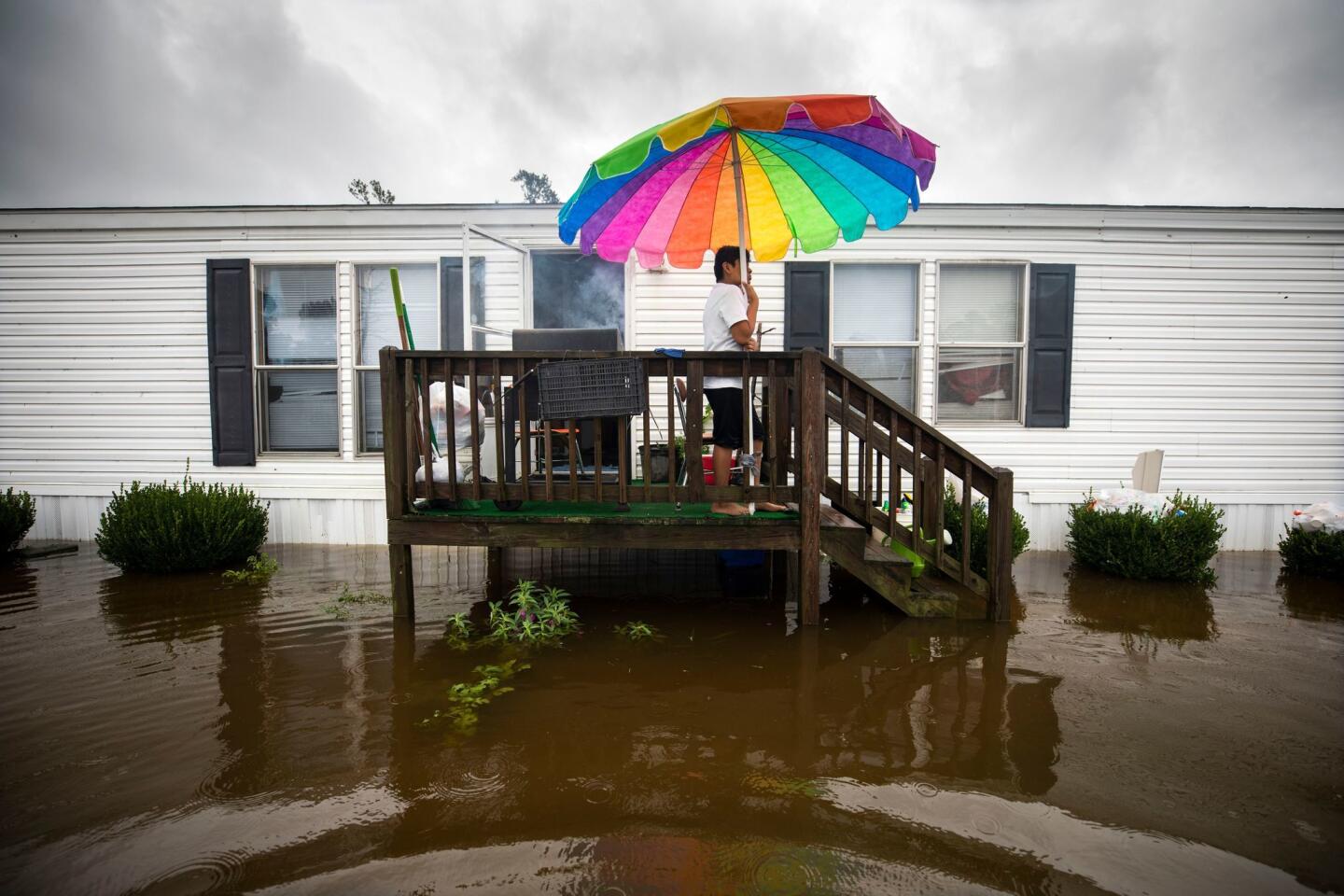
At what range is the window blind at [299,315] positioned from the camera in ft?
21.4

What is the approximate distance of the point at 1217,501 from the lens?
6355 millimetres

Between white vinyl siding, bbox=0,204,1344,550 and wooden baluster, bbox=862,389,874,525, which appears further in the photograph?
white vinyl siding, bbox=0,204,1344,550

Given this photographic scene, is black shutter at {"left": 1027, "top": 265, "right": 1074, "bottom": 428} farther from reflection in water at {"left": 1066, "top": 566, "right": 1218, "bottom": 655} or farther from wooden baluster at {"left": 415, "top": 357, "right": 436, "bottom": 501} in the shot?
wooden baluster at {"left": 415, "top": 357, "right": 436, "bottom": 501}

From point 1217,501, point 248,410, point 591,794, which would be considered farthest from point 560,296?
point 1217,501

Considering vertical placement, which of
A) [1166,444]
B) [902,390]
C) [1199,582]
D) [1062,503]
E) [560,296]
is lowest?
[1199,582]

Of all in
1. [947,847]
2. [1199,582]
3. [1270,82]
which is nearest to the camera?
[947,847]

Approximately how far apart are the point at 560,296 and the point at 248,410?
124 inches

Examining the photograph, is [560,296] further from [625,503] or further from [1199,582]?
[1199,582]

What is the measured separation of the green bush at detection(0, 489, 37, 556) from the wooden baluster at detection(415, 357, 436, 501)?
4.40 metres

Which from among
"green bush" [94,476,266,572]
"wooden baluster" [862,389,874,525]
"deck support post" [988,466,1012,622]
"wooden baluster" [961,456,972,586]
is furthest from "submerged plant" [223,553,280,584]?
"deck support post" [988,466,1012,622]

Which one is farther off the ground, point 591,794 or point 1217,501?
point 1217,501

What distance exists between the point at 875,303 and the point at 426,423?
A: 429cm

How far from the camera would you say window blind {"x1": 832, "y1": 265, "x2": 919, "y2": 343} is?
20.9ft

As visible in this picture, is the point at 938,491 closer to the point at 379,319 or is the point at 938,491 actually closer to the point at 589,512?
the point at 589,512
